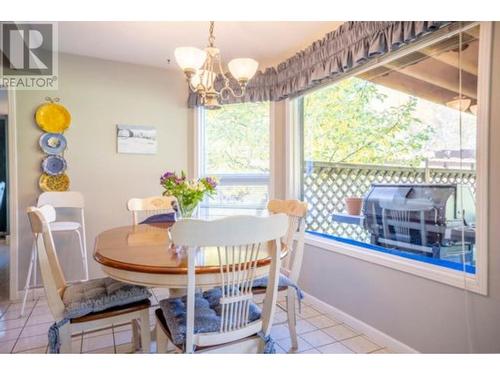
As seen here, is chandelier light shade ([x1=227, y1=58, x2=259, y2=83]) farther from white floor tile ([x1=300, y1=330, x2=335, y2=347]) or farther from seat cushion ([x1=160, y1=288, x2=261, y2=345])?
white floor tile ([x1=300, y1=330, x2=335, y2=347])

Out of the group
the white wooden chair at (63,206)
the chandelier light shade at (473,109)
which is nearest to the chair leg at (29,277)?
the white wooden chair at (63,206)

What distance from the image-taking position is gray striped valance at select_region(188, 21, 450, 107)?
1792mm

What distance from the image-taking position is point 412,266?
1871 millimetres

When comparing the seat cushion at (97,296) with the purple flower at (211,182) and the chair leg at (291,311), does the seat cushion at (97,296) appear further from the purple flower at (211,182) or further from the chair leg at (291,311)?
the chair leg at (291,311)

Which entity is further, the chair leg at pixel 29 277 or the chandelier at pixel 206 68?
the chair leg at pixel 29 277

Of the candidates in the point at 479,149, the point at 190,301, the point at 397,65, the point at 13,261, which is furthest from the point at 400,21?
the point at 13,261

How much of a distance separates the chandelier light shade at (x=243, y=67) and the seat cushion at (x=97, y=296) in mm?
1405

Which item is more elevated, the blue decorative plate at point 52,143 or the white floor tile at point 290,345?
the blue decorative plate at point 52,143

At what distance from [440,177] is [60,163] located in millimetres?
3238

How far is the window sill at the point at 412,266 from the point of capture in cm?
158

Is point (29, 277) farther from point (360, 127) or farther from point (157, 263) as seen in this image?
point (360, 127)

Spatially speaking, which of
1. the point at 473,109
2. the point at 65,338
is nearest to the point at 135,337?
the point at 65,338
